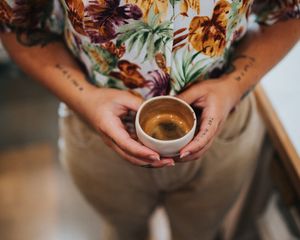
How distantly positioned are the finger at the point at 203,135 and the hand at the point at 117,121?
0.09ft

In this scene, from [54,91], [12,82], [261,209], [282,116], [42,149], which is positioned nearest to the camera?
[54,91]

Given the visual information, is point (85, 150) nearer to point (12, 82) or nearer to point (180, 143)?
point (180, 143)

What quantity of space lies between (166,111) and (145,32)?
126 millimetres

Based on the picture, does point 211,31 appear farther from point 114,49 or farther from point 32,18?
point 32,18

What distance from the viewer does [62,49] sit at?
71 cm

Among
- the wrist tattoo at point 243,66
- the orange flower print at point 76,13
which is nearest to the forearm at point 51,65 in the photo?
the orange flower print at point 76,13

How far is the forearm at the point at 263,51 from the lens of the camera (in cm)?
68

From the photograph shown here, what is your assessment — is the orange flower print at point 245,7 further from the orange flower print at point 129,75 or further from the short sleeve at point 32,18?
the short sleeve at point 32,18

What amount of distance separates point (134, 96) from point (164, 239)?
845 mm

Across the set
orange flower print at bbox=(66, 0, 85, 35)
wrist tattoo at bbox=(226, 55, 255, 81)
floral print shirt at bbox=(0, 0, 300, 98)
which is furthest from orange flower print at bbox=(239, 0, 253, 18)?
orange flower print at bbox=(66, 0, 85, 35)

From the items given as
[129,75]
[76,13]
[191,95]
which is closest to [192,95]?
[191,95]

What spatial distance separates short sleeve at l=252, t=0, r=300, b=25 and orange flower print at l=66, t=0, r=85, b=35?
11.9 inches

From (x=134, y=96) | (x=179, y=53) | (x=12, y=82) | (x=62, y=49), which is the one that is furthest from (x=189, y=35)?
(x=12, y=82)

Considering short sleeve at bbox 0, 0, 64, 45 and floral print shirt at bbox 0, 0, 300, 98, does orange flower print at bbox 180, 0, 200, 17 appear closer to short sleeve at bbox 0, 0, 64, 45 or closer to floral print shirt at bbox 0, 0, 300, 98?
floral print shirt at bbox 0, 0, 300, 98
